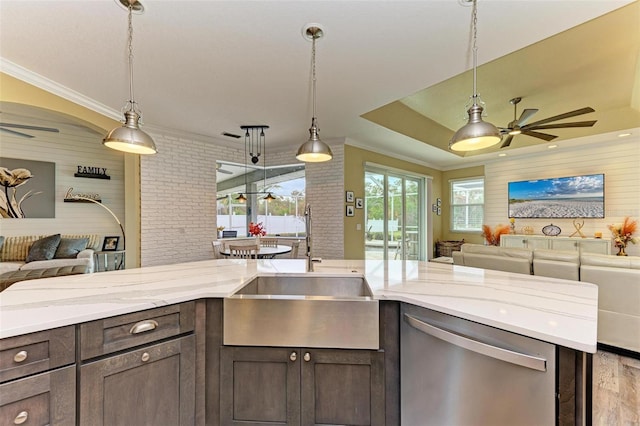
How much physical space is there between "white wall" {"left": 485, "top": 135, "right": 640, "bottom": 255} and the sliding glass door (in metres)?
1.67

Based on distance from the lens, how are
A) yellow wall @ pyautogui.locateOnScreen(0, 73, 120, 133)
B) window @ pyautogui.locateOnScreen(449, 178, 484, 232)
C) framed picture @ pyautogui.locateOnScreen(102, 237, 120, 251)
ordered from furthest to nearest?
1. window @ pyautogui.locateOnScreen(449, 178, 484, 232)
2. framed picture @ pyautogui.locateOnScreen(102, 237, 120, 251)
3. yellow wall @ pyautogui.locateOnScreen(0, 73, 120, 133)

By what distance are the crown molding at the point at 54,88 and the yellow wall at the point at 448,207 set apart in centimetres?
714

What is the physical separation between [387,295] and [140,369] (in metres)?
1.22

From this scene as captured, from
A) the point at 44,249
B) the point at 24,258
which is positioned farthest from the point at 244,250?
the point at 24,258

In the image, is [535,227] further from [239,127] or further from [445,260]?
[239,127]

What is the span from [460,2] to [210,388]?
9.00 ft

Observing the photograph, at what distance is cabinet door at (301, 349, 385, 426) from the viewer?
4.38 feet

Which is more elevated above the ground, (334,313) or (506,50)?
(506,50)

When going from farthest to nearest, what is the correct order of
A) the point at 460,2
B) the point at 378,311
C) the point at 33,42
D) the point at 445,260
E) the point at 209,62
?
1. the point at 445,260
2. the point at 209,62
3. the point at 33,42
4. the point at 460,2
5. the point at 378,311

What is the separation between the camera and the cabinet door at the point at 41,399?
0.93m

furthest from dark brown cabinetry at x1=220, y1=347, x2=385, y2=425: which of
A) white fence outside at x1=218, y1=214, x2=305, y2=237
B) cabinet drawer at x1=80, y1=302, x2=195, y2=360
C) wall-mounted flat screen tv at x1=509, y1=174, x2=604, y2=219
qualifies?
wall-mounted flat screen tv at x1=509, y1=174, x2=604, y2=219

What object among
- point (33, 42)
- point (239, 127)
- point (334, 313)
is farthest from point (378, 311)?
point (239, 127)

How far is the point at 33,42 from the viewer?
2111mm

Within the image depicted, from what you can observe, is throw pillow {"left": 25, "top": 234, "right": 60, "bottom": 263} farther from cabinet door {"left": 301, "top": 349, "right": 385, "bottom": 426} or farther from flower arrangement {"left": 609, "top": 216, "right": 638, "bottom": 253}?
flower arrangement {"left": 609, "top": 216, "right": 638, "bottom": 253}
